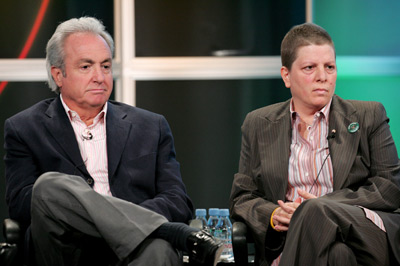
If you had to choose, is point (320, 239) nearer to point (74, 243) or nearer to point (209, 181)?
point (74, 243)

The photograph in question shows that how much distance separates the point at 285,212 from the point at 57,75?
151cm

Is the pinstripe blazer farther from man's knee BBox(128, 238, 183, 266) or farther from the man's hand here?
man's knee BBox(128, 238, 183, 266)

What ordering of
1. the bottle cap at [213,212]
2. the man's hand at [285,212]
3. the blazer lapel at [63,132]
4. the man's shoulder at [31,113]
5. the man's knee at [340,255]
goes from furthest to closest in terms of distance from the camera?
the bottle cap at [213,212], the man's shoulder at [31,113], the blazer lapel at [63,132], the man's hand at [285,212], the man's knee at [340,255]

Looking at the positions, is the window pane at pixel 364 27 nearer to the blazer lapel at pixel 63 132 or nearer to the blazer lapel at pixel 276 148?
the blazer lapel at pixel 276 148

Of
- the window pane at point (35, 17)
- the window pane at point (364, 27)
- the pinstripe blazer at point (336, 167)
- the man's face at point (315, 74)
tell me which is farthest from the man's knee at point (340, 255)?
the window pane at point (35, 17)

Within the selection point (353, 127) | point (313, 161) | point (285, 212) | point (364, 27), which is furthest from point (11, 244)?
point (364, 27)

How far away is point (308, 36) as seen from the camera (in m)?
3.18

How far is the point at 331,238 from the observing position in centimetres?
252

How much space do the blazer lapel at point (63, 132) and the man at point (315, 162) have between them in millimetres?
832

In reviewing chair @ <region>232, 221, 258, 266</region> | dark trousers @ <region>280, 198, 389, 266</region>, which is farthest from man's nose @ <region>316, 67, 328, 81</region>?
chair @ <region>232, 221, 258, 266</region>

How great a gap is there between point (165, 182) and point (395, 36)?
210 centimetres

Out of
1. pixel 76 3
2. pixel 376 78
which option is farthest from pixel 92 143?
pixel 376 78

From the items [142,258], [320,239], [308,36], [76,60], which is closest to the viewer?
[320,239]

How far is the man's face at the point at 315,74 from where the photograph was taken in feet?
10.3
